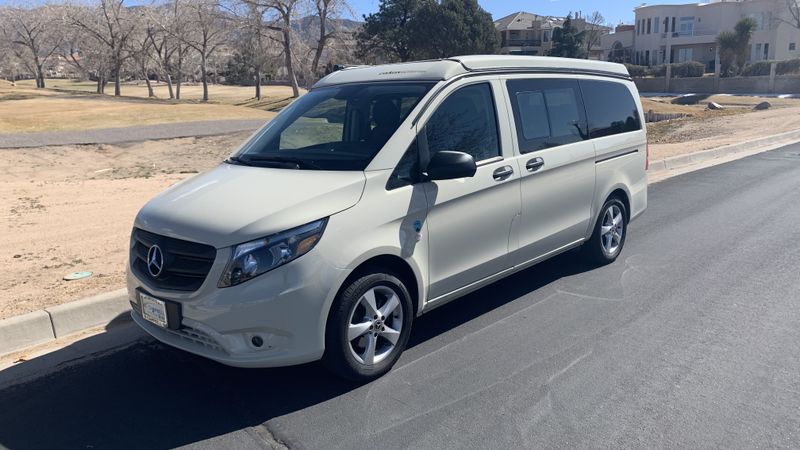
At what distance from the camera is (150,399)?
4137 millimetres

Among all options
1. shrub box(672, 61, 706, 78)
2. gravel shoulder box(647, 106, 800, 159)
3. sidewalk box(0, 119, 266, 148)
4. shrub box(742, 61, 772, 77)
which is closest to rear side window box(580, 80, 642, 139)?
gravel shoulder box(647, 106, 800, 159)

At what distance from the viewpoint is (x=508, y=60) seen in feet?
17.6

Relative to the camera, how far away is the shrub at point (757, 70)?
61812 millimetres

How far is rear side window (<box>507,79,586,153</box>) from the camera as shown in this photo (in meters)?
5.32

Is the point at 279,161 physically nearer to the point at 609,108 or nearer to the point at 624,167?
the point at 609,108

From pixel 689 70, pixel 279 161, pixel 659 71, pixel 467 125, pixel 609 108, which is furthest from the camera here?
pixel 659 71

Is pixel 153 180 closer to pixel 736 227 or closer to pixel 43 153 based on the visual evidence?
pixel 43 153

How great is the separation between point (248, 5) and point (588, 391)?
1801 inches

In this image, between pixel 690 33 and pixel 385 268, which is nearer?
pixel 385 268

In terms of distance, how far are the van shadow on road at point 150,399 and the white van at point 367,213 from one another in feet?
1.11

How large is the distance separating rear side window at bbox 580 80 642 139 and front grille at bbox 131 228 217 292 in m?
3.88

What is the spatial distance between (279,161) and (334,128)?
0.67m

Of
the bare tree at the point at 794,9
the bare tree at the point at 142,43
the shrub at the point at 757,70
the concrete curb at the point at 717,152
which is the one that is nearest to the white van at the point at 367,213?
the concrete curb at the point at 717,152

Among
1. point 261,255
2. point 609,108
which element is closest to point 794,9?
point 609,108
